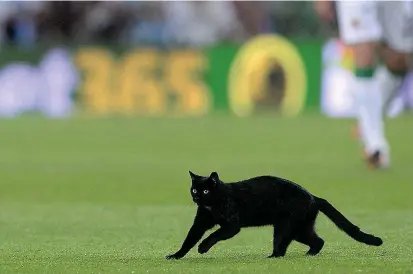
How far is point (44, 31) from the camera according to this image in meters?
33.2

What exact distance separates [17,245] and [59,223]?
1666 millimetres

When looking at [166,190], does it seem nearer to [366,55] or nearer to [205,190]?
[366,55]

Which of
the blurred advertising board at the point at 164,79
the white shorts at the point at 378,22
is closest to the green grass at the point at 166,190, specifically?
the white shorts at the point at 378,22

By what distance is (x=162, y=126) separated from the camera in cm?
2469

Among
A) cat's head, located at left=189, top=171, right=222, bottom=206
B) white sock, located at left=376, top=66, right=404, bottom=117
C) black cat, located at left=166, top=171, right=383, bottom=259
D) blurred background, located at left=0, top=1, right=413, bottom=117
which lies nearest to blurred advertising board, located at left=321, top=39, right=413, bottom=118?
blurred background, located at left=0, top=1, right=413, bottom=117

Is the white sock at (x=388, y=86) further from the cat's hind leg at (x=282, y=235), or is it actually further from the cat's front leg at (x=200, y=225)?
the cat's front leg at (x=200, y=225)

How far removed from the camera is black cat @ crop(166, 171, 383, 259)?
7121 millimetres

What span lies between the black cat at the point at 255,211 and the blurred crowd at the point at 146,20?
2476 cm

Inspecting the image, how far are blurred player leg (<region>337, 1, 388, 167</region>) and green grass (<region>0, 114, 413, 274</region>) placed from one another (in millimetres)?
428

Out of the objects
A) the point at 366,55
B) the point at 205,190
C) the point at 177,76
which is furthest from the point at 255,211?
the point at 177,76

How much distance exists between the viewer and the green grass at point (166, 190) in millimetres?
7430

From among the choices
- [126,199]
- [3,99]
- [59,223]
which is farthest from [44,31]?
[59,223]

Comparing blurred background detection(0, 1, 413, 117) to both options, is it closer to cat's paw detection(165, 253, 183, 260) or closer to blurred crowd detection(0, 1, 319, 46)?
blurred crowd detection(0, 1, 319, 46)

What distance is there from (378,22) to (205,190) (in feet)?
28.0
